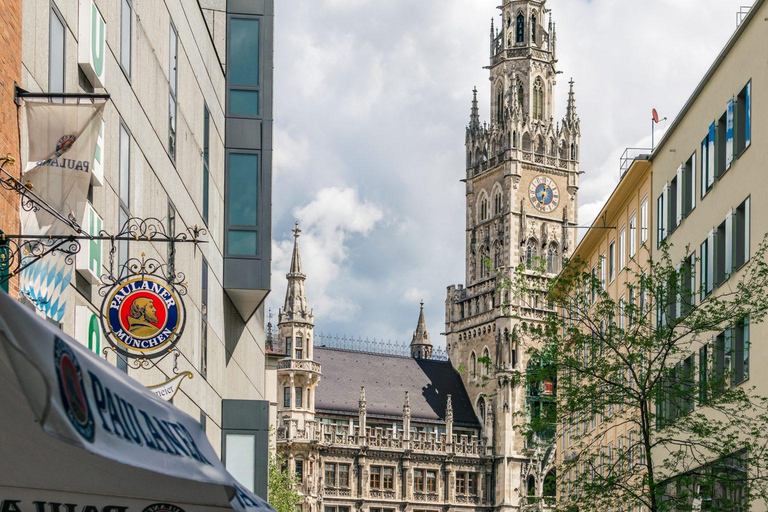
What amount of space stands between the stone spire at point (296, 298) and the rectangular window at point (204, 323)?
77892 millimetres

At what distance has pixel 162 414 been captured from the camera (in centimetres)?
521

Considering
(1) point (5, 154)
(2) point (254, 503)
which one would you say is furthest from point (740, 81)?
(2) point (254, 503)

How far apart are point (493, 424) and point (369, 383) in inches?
485

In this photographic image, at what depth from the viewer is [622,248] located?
51250 millimetres

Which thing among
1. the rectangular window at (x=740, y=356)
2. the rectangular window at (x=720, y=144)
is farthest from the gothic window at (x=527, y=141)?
the rectangular window at (x=740, y=356)

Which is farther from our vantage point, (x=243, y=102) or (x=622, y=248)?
(x=622, y=248)

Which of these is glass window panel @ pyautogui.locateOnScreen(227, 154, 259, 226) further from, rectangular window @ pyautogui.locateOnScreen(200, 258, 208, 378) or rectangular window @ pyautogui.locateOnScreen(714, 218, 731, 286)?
rectangular window @ pyautogui.locateOnScreen(714, 218, 731, 286)

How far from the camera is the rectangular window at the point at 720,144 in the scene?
3444cm

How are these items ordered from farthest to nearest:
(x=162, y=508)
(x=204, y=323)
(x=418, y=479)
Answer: (x=418, y=479)
(x=204, y=323)
(x=162, y=508)

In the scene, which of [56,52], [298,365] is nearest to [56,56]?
[56,52]

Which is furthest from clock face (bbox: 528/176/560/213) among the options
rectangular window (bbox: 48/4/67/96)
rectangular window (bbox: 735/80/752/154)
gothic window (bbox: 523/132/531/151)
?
rectangular window (bbox: 48/4/67/96)

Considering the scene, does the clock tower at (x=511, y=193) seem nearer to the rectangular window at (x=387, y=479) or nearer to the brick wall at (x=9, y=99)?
the rectangular window at (x=387, y=479)

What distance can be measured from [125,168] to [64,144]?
7.05 m

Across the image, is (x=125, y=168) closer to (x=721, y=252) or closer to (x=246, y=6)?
(x=246, y=6)
